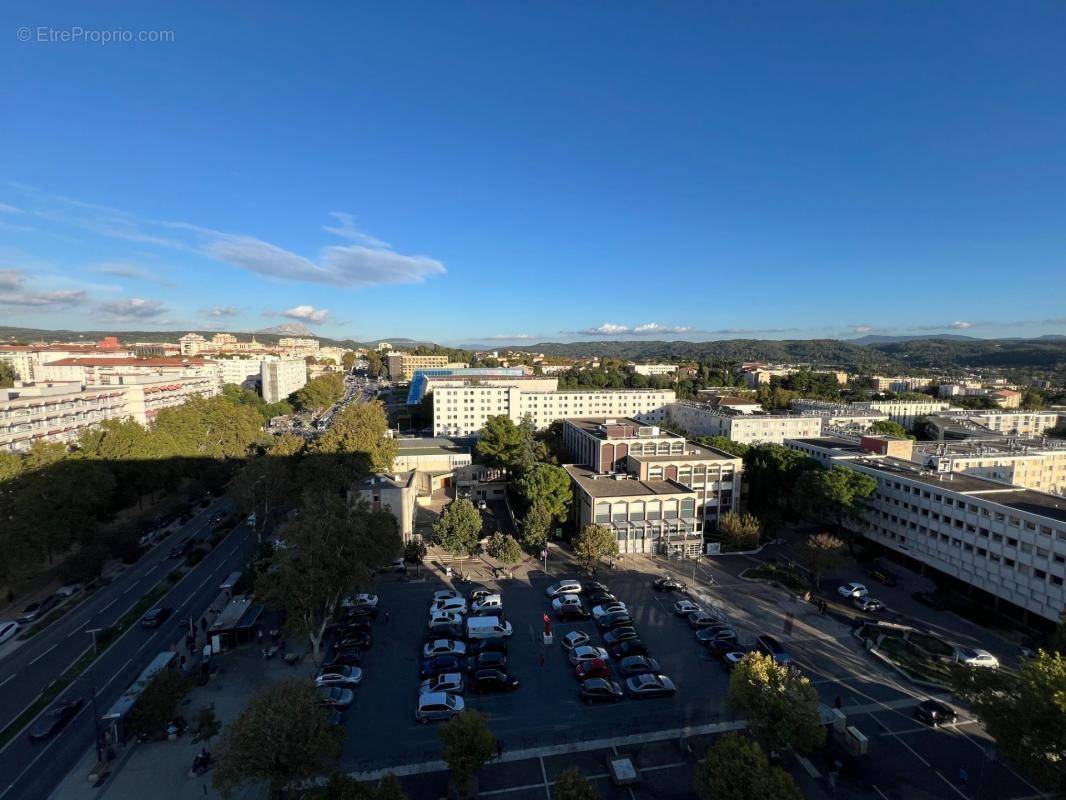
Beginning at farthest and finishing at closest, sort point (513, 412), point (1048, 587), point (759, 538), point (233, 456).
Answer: point (513, 412), point (233, 456), point (759, 538), point (1048, 587)

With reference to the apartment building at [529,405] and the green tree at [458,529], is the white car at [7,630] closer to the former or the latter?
the green tree at [458,529]

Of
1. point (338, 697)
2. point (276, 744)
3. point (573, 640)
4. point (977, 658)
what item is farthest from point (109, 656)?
point (977, 658)

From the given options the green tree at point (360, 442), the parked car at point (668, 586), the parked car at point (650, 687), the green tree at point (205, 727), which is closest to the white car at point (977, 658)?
the parked car at point (668, 586)

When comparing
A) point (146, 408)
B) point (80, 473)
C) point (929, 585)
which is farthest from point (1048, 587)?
point (146, 408)

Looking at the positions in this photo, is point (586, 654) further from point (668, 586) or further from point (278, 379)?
point (278, 379)

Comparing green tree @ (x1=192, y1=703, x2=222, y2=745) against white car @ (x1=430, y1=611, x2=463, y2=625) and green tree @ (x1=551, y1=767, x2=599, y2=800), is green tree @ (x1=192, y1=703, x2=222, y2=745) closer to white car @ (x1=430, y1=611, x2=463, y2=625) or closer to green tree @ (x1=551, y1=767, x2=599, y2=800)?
white car @ (x1=430, y1=611, x2=463, y2=625)

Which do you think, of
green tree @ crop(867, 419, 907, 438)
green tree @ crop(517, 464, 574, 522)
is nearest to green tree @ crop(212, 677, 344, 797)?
green tree @ crop(517, 464, 574, 522)

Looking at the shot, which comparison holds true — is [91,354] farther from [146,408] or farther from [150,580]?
[150,580]
